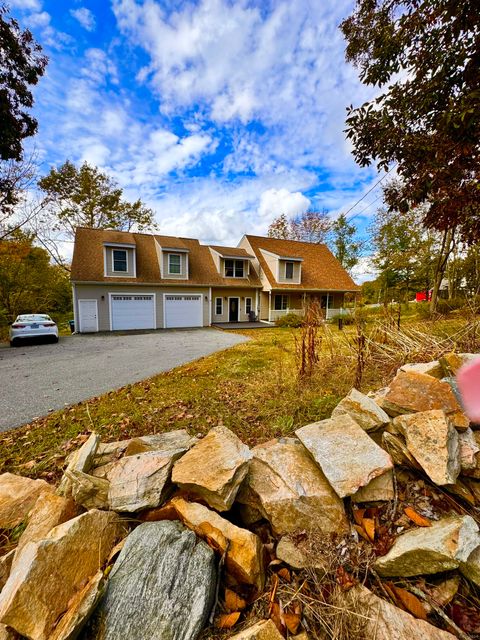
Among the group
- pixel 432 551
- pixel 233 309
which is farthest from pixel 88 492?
pixel 233 309

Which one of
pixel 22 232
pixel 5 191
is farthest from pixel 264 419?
pixel 22 232

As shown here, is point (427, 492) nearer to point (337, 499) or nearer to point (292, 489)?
point (337, 499)

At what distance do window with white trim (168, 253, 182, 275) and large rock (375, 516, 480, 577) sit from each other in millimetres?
15864

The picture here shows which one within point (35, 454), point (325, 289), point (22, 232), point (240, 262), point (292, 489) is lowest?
point (35, 454)

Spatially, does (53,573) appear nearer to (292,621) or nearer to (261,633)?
(261,633)

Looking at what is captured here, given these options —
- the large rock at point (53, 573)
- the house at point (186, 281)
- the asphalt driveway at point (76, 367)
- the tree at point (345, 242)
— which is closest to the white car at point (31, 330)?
the asphalt driveway at point (76, 367)

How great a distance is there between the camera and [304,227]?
25734 millimetres

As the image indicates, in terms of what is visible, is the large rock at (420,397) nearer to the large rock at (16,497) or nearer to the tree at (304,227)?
the large rock at (16,497)

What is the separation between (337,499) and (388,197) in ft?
16.6

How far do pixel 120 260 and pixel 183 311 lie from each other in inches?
178

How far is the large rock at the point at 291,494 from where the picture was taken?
5.56 ft

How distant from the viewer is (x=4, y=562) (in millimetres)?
1522

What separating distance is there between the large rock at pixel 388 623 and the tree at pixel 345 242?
2660 centimetres

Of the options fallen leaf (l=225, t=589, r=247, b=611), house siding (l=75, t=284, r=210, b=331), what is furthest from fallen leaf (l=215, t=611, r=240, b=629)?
house siding (l=75, t=284, r=210, b=331)
